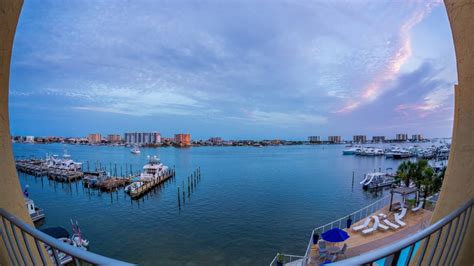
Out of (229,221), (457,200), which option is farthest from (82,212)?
(457,200)

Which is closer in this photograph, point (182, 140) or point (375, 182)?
point (375, 182)

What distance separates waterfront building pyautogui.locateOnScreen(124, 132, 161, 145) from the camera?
540ft

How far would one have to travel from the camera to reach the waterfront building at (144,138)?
540 ft

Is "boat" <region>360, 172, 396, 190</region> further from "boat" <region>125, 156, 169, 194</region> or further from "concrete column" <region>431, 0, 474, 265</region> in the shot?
"concrete column" <region>431, 0, 474, 265</region>

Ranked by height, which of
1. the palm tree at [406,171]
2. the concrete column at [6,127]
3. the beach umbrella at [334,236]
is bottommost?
the beach umbrella at [334,236]

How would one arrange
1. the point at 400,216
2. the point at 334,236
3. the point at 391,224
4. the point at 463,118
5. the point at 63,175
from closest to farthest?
the point at 463,118
the point at 334,236
the point at 391,224
the point at 400,216
the point at 63,175

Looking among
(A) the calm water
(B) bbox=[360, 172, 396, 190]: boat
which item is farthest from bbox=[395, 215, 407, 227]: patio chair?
(B) bbox=[360, 172, 396, 190]: boat

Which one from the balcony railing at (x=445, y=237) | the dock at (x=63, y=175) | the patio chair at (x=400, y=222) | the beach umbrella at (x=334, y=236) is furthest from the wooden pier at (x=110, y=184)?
the balcony railing at (x=445, y=237)

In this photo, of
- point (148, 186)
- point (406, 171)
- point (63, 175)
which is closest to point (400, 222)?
point (406, 171)

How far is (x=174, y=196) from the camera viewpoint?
2817cm

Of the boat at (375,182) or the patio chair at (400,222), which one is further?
the boat at (375,182)

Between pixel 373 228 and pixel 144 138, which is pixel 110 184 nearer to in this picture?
pixel 373 228

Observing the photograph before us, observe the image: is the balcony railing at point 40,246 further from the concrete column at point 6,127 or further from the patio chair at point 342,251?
the patio chair at point 342,251

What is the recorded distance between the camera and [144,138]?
16562cm
